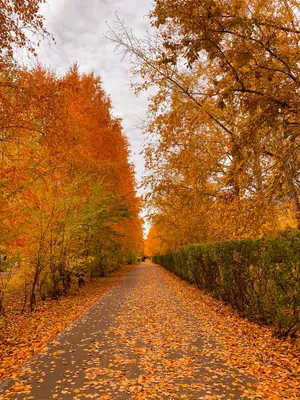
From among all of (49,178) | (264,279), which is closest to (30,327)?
(49,178)

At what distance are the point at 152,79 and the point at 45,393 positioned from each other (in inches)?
290

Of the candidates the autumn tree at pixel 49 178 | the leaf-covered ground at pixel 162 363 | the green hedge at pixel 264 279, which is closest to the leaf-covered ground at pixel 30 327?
the leaf-covered ground at pixel 162 363

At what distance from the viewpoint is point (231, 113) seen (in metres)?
4.94

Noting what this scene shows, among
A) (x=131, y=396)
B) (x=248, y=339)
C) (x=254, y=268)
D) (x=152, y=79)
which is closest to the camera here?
(x=131, y=396)

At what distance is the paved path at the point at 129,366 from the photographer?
3561 mm

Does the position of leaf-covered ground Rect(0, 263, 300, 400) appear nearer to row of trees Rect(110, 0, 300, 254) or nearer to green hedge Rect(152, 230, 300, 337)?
green hedge Rect(152, 230, 300, 337)

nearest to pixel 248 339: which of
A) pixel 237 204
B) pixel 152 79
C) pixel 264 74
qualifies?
pixel 237 204

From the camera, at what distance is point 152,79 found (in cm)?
821

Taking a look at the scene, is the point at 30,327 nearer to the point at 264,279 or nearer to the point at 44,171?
the point at 44,171

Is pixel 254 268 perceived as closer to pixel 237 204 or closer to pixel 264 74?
pixel 237 204

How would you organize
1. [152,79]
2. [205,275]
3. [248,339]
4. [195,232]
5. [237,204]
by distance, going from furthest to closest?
[195,232] < [205,275] < [152,79] < [237,204] < [248,339]

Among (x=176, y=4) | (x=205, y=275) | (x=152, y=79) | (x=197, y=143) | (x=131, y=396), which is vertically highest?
(x=152, y=79)

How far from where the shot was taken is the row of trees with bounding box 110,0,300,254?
367cm

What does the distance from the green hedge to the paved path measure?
4.30ft
